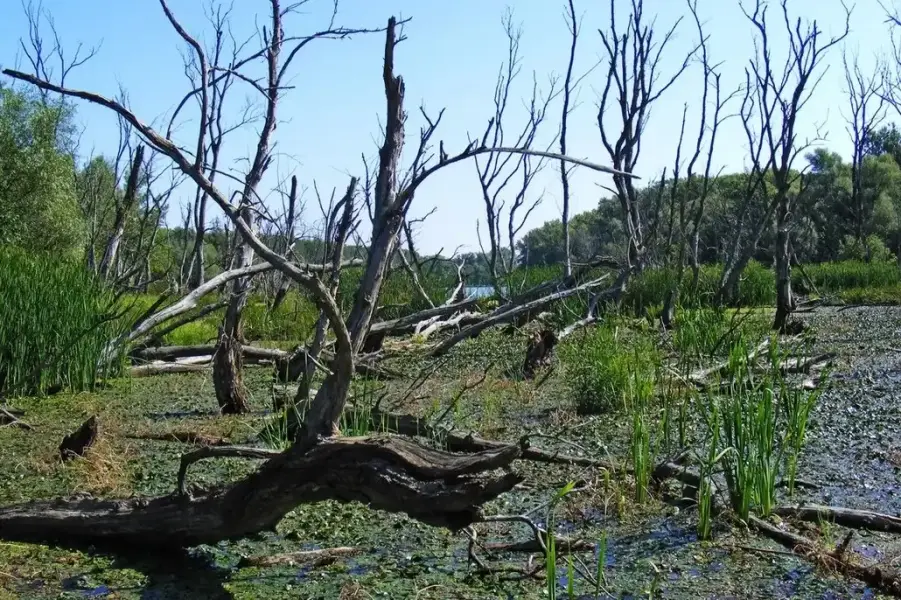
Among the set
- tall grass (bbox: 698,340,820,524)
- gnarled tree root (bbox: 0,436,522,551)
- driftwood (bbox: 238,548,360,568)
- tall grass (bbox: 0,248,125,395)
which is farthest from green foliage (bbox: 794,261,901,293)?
gnarled tree root (bbox: 0,436,522,551)

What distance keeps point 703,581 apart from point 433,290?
949 centimetres

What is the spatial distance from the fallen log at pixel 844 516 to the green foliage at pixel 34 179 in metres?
18.2

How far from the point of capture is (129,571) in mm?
3025

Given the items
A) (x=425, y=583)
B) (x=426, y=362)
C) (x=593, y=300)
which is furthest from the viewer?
(x=593, y=300)

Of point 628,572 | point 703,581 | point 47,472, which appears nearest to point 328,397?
point 628,572

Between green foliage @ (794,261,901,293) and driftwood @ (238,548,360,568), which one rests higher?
green foliage @ (794,261,901,293)

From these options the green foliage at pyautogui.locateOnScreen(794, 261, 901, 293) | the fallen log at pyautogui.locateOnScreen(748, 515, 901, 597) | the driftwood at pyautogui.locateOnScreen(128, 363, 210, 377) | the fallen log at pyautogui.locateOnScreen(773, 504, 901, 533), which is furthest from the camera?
the green foliage at pyautogui.locateOnScreen(794, 261, 901, 293)

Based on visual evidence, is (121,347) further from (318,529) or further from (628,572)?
(628,572)

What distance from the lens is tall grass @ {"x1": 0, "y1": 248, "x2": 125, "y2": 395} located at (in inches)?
259

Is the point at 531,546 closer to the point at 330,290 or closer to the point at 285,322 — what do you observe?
the point at 330,290

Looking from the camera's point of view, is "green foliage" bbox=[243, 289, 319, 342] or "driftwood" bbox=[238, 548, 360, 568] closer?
"driftwood" bbox=[238, 548, 360, 568]

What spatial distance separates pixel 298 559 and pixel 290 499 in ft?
0.95

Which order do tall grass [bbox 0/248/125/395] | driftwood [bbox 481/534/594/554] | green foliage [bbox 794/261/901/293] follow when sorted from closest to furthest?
driftwood [bbox 481/534/594/554] < tall grass [bbox 0/248/125/395] < green foliage [bbox 794/261/901/293]

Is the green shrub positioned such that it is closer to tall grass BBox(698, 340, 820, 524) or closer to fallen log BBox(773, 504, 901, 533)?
tall grass BBox(698, 340, 820, 524)
